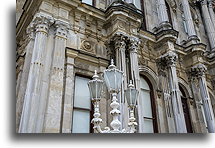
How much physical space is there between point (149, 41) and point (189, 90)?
226 cm

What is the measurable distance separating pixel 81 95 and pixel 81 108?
1.05 feet

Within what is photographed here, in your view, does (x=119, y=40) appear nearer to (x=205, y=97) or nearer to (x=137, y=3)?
(x=137, y=3)

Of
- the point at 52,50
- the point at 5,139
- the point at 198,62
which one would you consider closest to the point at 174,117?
the point at 198,62

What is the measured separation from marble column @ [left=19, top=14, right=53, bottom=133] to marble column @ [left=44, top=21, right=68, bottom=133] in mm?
254

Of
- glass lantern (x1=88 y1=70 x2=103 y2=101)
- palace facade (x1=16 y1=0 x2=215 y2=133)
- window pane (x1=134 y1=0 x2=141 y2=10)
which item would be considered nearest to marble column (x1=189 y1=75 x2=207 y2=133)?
palace facade (x1=16 y1=0 x2=215 y2=133)

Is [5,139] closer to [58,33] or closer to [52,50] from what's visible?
[52,50]

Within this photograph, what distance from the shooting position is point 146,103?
695cm

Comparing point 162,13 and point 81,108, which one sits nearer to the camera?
point 81,108

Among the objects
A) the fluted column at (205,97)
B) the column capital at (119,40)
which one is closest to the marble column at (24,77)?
the column capital at (119,40)

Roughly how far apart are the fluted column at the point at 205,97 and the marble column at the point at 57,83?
14.8 feet

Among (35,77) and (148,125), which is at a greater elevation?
(35,77)

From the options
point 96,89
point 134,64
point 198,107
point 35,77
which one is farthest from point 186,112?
point 35,77

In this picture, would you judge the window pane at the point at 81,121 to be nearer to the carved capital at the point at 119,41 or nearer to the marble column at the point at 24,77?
the marble column at the point at 24,77

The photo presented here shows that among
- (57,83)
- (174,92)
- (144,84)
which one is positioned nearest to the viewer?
(57,83)
